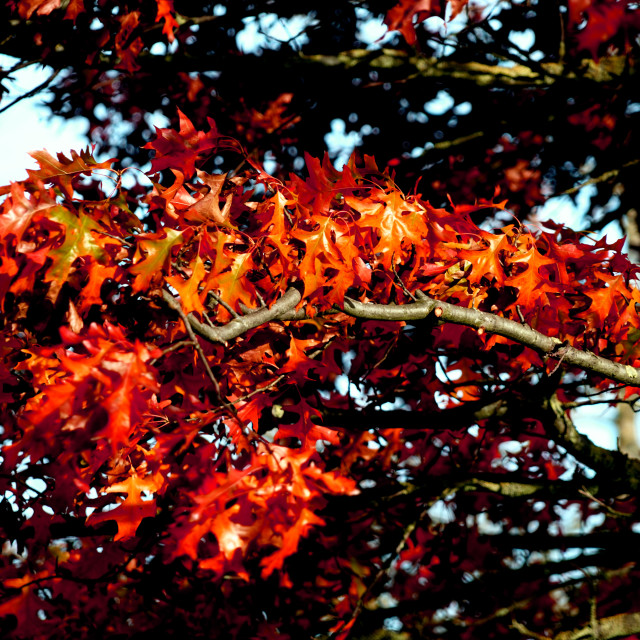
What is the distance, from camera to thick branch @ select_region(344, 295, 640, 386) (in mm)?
1854

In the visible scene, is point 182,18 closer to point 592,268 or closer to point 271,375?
point 271,375

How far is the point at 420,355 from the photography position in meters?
2.71

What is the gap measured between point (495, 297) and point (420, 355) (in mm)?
587

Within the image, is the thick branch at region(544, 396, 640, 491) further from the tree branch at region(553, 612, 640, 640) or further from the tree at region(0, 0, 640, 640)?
the tree branch at region(553, 612, 640, 640)

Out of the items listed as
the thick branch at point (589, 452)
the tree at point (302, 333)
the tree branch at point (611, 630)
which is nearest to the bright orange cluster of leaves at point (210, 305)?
the tree at point (302, 333)

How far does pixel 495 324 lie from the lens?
1.95 metres

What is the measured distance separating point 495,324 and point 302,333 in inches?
34.9

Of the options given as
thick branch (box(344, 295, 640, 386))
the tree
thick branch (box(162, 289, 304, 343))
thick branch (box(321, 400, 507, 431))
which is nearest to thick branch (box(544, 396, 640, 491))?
the tree

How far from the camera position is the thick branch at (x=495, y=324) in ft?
6.08

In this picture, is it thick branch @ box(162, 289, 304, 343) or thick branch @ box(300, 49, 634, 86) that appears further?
thick branch @ box(300, 49, 634, 86)

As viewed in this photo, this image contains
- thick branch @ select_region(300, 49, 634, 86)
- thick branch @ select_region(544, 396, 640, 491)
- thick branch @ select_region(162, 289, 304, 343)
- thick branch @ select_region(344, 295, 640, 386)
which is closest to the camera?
thick branch @ select_region(162, 289, 304, 343)

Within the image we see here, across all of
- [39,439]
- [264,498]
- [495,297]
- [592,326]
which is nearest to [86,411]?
[39,439]

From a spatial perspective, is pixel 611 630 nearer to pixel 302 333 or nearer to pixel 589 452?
pixel 589 452

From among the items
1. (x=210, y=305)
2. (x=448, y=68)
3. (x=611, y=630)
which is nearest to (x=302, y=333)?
(x=210, y=305)
